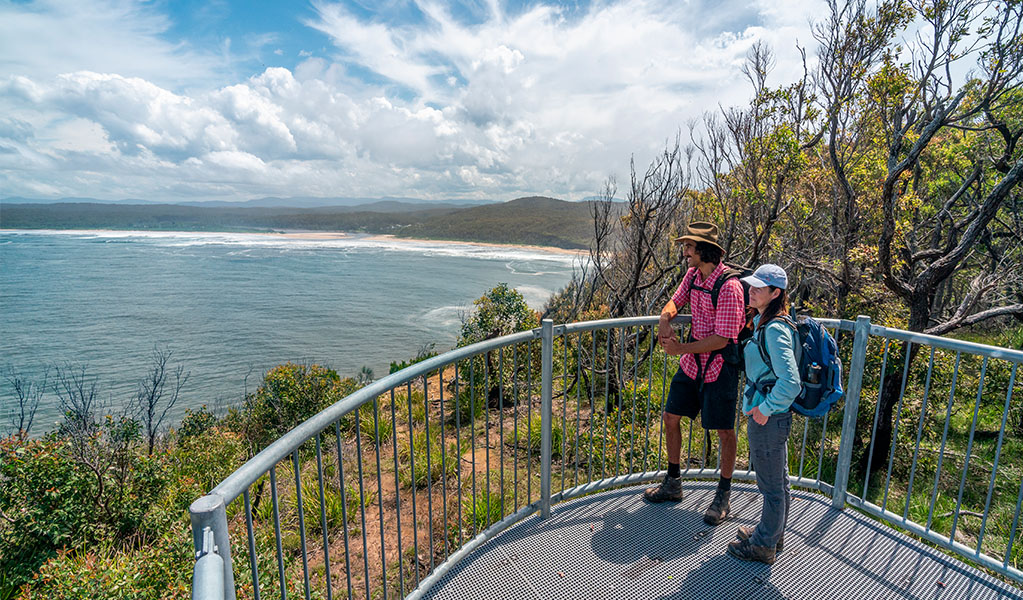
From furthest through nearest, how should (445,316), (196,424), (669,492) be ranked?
1. (445,316)
2. (196,424)
3. (669,492)

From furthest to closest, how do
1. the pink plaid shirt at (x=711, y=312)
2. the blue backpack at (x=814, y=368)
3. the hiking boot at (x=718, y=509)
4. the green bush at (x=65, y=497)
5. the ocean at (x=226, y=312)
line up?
the ocean at (x=226, y=312), the green bush at (x=65, y=497), the hiking boot at (x=718, y=509), the pink plaid shirt at (x=711, y=312), the blue backpack at (x=814, y=368)

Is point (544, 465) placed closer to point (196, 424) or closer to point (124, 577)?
point (124, 577)

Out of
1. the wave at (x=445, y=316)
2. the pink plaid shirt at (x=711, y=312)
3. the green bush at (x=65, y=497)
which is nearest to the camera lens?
the pink plaid shirt at (x=711, y=312)

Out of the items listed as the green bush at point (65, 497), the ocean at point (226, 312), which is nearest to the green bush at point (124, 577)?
the green bush at point (65, 497)

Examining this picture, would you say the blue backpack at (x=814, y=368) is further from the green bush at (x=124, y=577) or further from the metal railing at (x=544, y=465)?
the green bush at (x=124, y=577)

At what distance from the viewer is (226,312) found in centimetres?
3422

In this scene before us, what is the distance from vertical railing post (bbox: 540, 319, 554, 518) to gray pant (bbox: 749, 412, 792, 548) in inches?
43.7

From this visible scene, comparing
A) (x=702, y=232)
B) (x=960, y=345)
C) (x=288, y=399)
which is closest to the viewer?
(x=960, y=345)

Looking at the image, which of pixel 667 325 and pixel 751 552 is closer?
pixel 751 552

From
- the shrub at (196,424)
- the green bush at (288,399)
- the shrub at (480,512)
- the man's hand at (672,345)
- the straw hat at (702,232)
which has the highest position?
the straw hat at (702,232)

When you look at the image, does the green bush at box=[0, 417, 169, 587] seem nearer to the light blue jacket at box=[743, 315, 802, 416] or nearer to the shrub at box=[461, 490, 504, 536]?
the shrub at box=[461, 490, 504, 536]

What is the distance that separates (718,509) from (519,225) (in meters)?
108

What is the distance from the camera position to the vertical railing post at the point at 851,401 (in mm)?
3043

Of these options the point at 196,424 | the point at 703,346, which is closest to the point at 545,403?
the point at 703,346
